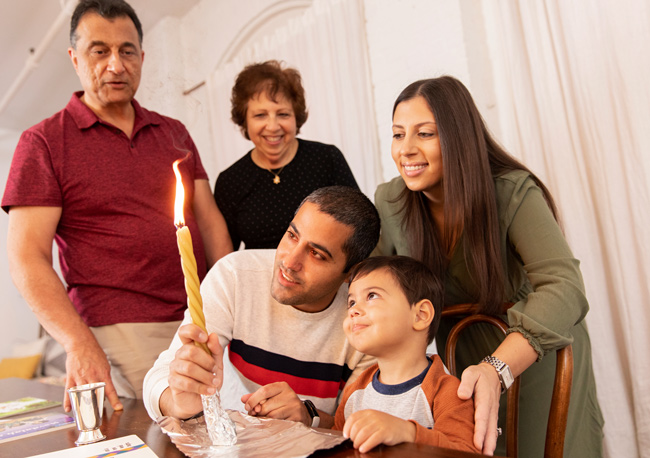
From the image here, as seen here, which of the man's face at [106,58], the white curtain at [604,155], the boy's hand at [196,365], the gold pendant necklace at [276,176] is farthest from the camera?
the gold pendant necklace at [276,176]

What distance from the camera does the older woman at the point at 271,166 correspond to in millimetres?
2385

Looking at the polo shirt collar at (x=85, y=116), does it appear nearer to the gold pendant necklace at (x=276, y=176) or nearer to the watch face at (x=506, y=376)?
the gold pendant necklace at (x=276, y=176)

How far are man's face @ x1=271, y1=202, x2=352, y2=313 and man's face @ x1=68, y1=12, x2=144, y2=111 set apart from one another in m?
0.95

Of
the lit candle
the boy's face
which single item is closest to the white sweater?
the boy's face

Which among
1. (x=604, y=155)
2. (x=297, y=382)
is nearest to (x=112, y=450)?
(x=297, y=382)

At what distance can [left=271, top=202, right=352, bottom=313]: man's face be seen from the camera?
4.91 feet

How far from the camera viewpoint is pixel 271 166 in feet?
8.13

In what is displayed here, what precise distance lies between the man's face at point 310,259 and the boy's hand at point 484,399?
51cm

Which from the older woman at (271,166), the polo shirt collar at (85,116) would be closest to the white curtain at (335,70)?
the older woman at (271,166)

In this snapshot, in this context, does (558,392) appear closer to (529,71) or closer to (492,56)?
(529,71)

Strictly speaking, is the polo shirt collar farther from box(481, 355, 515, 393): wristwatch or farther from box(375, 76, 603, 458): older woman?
box(481, 355, 515, 393): wristwatch

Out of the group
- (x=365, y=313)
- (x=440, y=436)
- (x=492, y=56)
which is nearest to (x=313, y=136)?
(x=492, y=56)

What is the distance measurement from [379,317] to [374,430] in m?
0.45

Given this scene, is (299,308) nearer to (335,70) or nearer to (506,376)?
(506,376)
